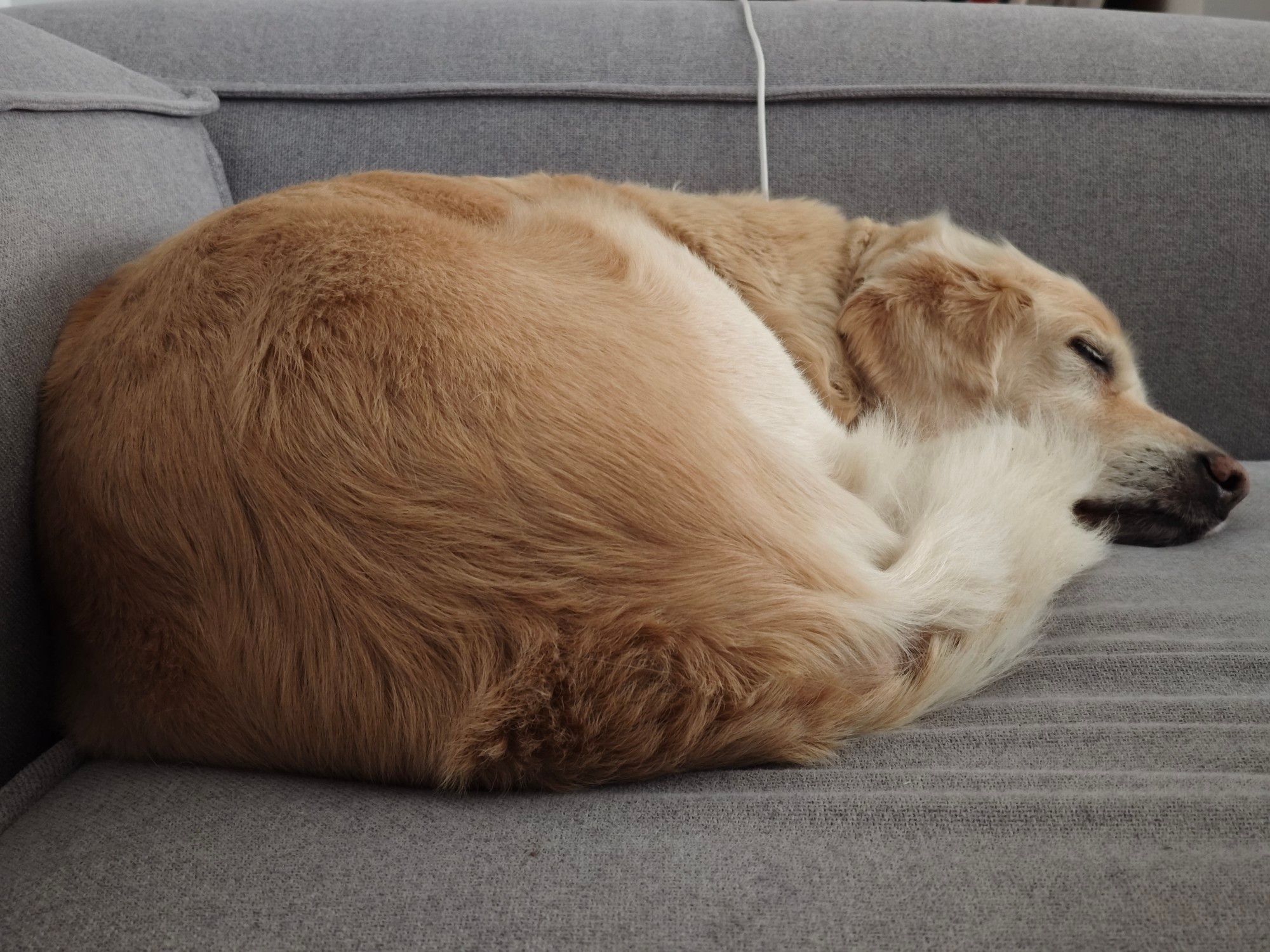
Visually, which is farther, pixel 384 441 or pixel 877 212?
pixel 877 212

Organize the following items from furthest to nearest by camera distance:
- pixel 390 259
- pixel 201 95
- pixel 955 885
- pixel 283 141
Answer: pixel 283 141, pixel 201 95, pixel 390 259, pixel 955 885

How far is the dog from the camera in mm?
735

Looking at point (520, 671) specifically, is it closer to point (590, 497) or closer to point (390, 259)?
point (590, 497)

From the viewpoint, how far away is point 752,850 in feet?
2.13

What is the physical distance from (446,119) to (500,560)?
130 cm

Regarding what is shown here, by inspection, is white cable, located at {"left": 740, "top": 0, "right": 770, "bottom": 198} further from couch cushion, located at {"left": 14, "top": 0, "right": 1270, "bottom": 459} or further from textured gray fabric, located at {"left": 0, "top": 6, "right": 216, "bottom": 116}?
textured gray fabric, located at {"left": 0, "top": 6, "right": 216, "bottom": 116}

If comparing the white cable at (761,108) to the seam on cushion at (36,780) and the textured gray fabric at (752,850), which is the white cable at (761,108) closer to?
the textured gray fabric at (752,850)

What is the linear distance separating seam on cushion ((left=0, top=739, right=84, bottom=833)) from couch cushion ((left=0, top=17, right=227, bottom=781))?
0.16ft

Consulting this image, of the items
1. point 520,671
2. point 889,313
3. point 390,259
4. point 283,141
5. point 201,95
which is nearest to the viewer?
point 520,671

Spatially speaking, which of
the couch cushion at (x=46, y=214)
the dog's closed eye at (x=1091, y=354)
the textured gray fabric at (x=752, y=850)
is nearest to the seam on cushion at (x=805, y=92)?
the couch cushion at (x=46, y=214)

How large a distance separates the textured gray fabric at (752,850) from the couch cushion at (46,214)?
5.7 inches

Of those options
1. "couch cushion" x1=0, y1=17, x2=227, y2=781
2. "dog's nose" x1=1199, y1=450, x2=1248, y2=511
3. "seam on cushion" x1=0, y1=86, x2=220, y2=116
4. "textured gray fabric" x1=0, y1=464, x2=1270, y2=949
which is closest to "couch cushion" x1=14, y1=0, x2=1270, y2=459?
"seam on cushion" x1=0, y1=86, x2=220, y2=116

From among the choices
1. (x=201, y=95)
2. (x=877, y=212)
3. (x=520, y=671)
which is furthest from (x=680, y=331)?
(x=201, y=95)

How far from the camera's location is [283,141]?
1741 mm
